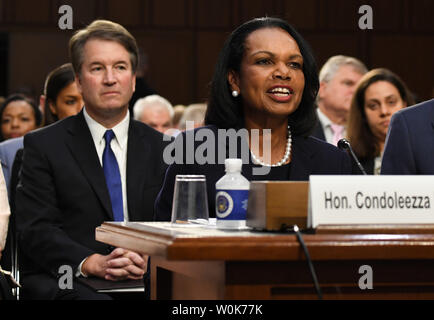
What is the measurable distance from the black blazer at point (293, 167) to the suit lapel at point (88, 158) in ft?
2.23

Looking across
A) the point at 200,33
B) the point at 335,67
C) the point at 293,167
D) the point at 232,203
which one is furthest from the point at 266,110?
the point at 200,33

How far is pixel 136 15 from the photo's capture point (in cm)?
1066

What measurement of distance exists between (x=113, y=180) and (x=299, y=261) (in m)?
2.04

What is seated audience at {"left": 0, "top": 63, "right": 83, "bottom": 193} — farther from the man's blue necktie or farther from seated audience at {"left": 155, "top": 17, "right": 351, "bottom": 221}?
seated audience at {"left": 155, "top": 17, "right": 351, "bottom": 221}

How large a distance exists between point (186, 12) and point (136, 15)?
702 mm

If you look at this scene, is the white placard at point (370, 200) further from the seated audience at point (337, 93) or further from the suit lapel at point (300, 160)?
the seated audience at point (337, 93)

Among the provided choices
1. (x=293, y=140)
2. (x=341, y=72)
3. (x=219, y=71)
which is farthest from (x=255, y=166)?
(x=341, y=72)

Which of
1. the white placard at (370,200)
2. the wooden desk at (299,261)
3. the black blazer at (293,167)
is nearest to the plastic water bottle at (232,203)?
the wooden desk at (299,261)

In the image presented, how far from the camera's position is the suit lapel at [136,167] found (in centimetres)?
361

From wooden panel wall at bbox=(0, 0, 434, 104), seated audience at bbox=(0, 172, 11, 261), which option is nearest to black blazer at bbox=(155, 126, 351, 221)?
seated audience at bbox=(0, 172, 11, 261)

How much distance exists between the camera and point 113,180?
3611mm

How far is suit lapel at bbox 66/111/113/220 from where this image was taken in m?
3.50

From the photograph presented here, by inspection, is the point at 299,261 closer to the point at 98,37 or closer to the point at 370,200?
the point at 370,200

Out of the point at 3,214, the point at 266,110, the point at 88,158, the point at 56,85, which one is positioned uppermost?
the point at 56,85
